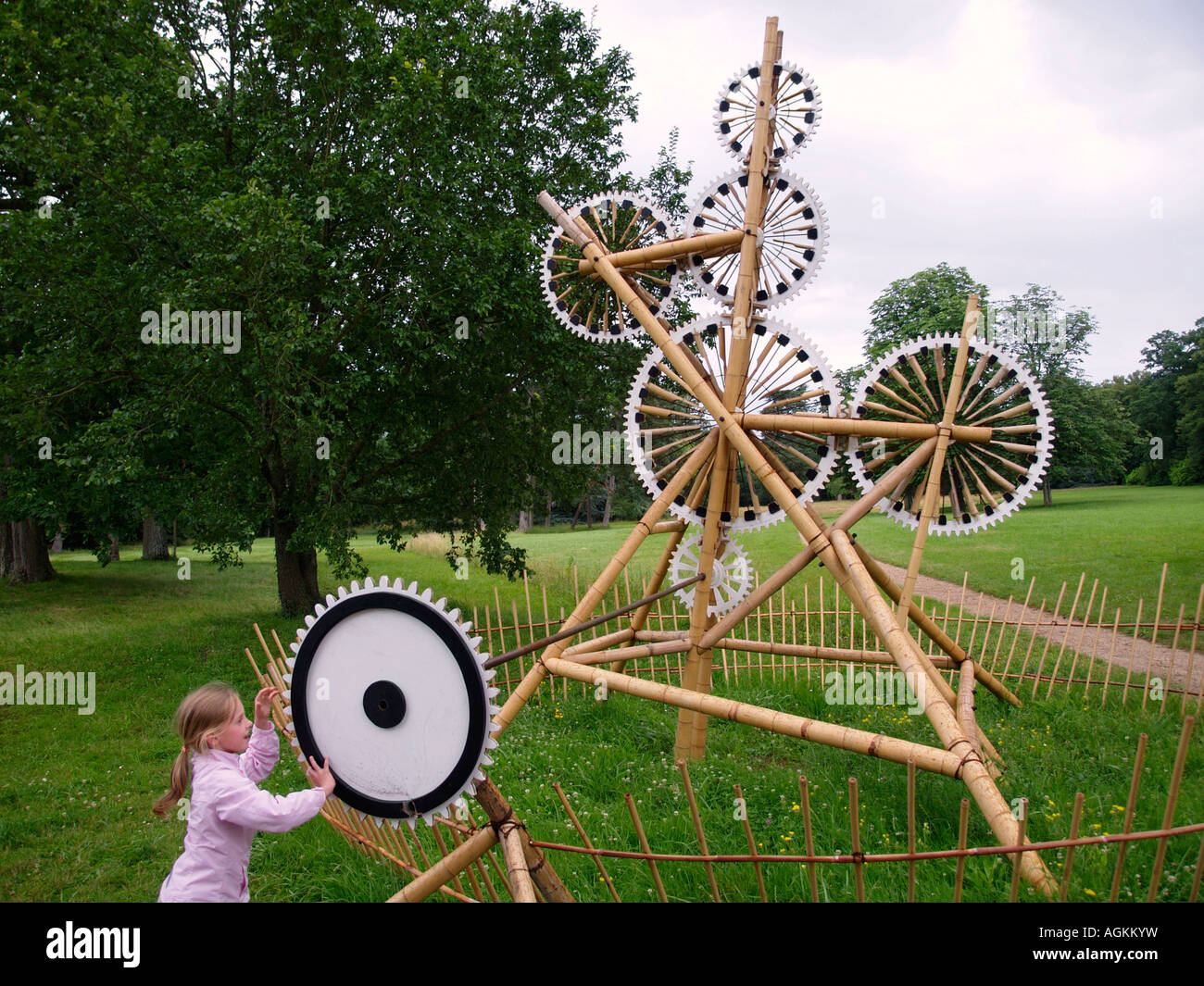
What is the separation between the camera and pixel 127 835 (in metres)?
5.77

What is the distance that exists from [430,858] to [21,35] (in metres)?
11.6

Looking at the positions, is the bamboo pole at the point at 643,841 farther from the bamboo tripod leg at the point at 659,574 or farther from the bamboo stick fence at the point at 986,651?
the bamboo tripod leg at the point at 659,574

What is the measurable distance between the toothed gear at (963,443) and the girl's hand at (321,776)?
398 centimetres

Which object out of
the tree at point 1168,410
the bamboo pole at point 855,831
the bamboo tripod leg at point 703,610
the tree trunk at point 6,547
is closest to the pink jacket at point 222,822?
the bamboo pole at point 855,831

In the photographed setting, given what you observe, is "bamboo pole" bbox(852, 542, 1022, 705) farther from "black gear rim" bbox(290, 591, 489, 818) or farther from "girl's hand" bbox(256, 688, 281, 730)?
"girl's hand" bbox(256, 688, 281, 730)

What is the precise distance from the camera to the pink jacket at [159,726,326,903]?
8.94 feet

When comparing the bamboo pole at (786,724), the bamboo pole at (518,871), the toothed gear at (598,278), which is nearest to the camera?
the bamboo pole at (518,871)

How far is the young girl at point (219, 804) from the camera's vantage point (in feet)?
8.99

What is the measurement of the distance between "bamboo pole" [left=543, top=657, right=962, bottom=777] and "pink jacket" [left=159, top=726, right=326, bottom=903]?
2.45 metres

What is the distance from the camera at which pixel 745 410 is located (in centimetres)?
546

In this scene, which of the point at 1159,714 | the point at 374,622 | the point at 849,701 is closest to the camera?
the point at 374,622

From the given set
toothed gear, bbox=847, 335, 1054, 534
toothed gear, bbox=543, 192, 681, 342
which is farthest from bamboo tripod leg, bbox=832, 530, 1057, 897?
toothed gear, bbox=543, 192, 681, 342
